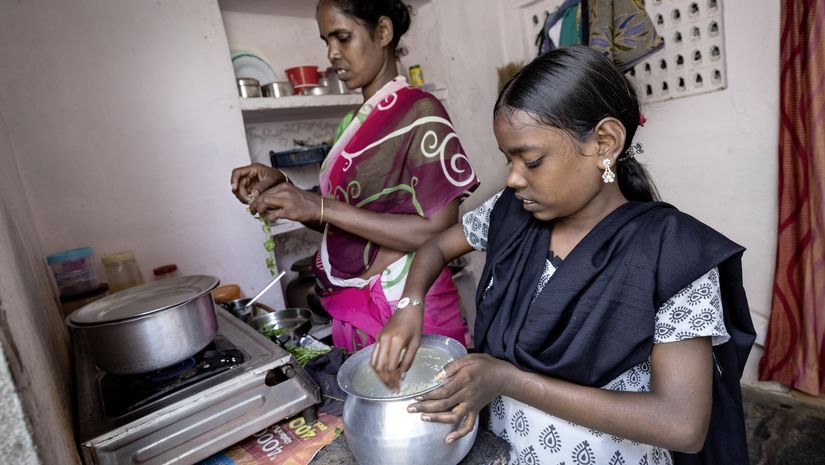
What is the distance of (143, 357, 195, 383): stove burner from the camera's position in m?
1.00

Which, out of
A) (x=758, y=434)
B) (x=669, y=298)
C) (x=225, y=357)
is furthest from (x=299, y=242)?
(x=758, y=434)

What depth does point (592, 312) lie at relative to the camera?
0.86 m

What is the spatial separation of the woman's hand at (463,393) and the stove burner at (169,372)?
0.62 m

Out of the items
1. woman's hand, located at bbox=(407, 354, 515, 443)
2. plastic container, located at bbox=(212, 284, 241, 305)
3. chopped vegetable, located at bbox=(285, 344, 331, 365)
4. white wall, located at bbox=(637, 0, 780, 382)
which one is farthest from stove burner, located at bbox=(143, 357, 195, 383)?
white wall, located at bbox=(637, 0, 780, 382)

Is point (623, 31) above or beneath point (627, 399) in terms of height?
above

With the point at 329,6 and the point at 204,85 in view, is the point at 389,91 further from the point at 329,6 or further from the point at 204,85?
the point at 204,85

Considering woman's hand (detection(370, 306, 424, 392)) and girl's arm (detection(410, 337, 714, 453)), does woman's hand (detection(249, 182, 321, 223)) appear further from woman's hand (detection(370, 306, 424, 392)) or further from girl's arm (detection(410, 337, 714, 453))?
girl's arm (detection(410, 337, 714, 453))

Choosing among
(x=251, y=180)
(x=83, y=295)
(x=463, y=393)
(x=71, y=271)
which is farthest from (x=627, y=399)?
(x=71, y=271)

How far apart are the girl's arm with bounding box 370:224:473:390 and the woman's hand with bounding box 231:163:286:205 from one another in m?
0.52

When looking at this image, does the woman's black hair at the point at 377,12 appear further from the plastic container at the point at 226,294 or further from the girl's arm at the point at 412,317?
the plastic container at the point at 226,294

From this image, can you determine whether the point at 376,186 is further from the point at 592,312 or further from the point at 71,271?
the point at 71,271

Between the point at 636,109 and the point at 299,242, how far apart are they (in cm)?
252

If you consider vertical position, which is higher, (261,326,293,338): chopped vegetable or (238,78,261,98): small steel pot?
(238,78,261,98): small steel pot

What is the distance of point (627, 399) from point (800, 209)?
79.6 inches
